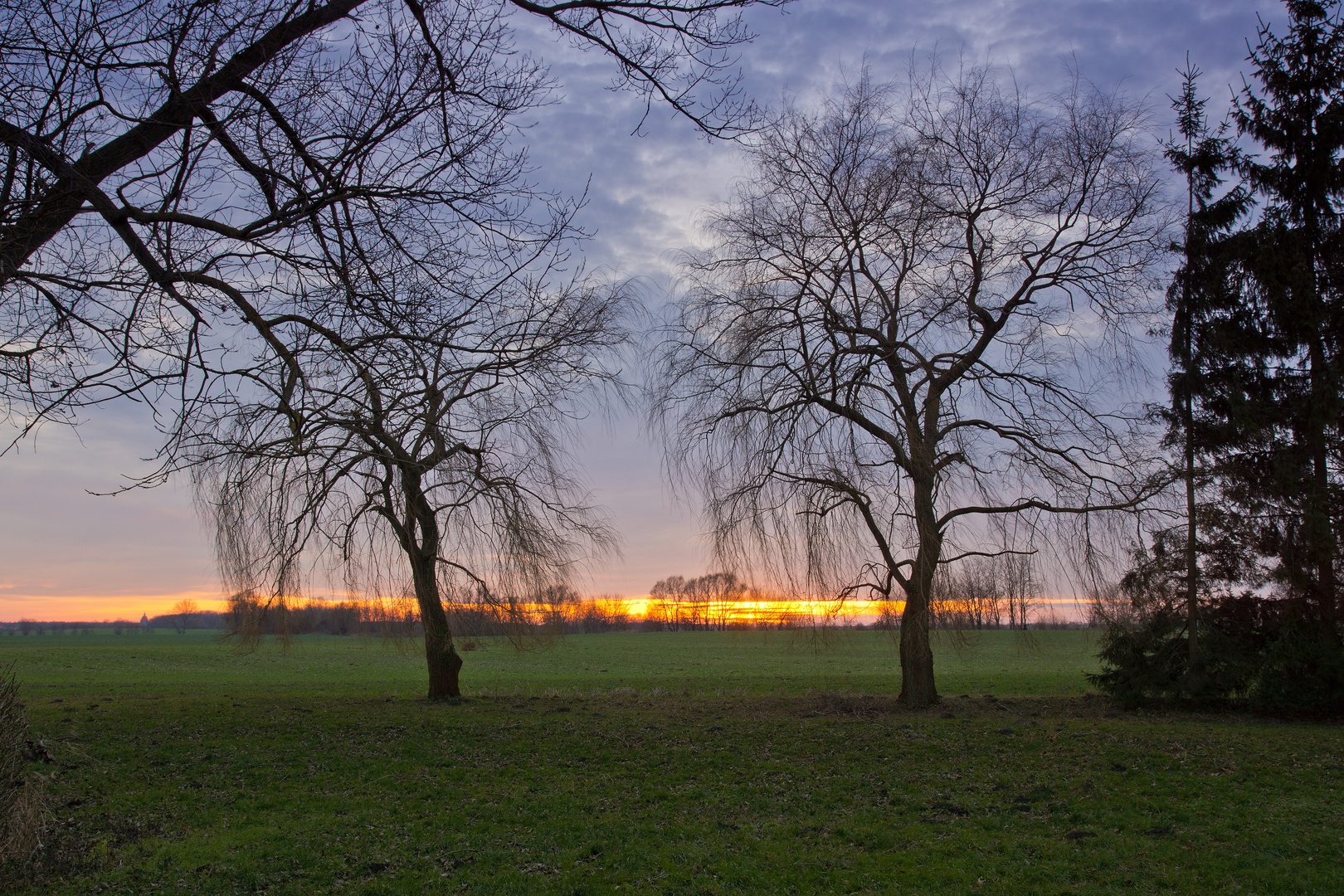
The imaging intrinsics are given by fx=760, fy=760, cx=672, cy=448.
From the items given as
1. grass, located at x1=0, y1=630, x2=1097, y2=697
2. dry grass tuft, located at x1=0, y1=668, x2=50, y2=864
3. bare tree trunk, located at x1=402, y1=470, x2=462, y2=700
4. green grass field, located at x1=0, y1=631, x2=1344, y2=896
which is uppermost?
bare tree trunk, located at x1=402, y1=470, x2=462, y2=700

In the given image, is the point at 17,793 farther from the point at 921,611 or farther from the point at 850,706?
the point at 850,706

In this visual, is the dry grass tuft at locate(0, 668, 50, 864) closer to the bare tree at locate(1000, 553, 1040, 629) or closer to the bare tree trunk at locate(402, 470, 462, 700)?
the bare tree trunk at locate(402, 470, 462, 700)

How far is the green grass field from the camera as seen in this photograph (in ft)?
20.1

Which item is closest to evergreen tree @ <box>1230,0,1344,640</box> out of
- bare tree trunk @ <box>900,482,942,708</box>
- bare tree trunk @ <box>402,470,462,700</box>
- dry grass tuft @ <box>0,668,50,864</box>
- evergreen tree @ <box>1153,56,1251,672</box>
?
evergreen tree @ <box>1153,56,1251,672</box>

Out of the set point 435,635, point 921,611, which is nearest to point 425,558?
point 435,635

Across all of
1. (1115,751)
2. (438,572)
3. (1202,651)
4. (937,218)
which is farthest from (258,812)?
(1202,651)

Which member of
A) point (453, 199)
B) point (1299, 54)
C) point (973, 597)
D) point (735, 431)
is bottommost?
point (973, 597)

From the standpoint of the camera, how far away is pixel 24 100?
4605 millimetres

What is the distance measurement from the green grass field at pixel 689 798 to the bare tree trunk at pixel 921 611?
0.52m

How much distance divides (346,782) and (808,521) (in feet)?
23.7

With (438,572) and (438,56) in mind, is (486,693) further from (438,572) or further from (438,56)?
(438,56)

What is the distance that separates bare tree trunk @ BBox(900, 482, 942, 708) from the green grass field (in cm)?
52

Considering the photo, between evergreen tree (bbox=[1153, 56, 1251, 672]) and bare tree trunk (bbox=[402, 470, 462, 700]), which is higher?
evergreen tree (bbox=[1153, 56, 1251, 672])

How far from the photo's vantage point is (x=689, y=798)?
8.27 metres
